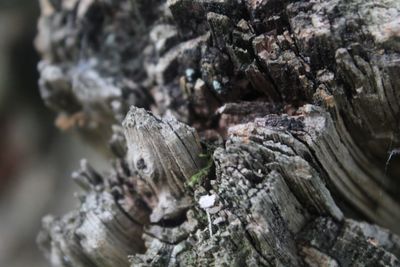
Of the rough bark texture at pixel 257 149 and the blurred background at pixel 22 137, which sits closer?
the rough bark texture at pixel 257 149

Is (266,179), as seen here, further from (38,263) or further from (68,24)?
(38,263)

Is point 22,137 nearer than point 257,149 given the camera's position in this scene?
No

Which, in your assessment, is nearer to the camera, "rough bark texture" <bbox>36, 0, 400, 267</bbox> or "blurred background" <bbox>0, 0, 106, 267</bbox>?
"rough bark texture" <bbox>36, 0, 400, 267</bbox>

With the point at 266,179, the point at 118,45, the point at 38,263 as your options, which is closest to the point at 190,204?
the point at 266,179

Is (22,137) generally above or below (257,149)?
above
